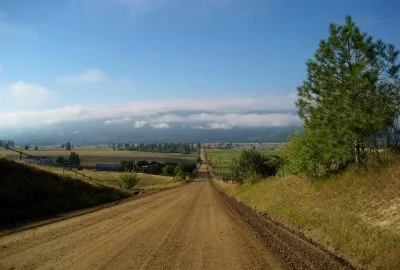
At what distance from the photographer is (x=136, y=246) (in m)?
12.7

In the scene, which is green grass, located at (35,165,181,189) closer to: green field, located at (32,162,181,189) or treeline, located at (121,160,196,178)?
green field, located at (32,162,181,189)

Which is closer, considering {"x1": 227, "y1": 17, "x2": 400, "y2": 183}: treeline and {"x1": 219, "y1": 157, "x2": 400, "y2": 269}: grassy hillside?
{"x1": 219, "y1": 157, "x2": 400, "y2": 269}: grassy hillside

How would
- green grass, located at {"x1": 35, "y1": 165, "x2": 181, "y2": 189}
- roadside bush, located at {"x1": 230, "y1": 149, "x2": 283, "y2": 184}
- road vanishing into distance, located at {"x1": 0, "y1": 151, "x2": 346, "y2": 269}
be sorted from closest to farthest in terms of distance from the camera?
road vanishing into distance, located at {"x1": 0, "y1": 151, "x2": 346, "y2": 269}, green grass, located at {"x1": 35, "y1": 165, "x2": 181, "y2": 189}, roadside bush, located at {"x1": 230, "y1": 149, "x2": 283, "y2": 184}

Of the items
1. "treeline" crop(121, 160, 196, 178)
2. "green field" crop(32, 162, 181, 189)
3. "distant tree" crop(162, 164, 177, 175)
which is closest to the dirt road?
"green field" crop(32, 162, 181, 189)

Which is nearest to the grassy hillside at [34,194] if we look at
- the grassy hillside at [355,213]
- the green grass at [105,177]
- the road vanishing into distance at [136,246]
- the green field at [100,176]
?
the green field at [100,176]

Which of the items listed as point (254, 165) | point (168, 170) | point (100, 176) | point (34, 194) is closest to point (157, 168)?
point (168, 170)

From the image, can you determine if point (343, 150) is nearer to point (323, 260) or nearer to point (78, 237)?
point (323, 260)

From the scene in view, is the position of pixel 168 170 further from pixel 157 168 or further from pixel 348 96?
pixel 348 96

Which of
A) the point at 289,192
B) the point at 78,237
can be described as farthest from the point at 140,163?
the point at 78,237

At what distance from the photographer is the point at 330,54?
22.6 metres

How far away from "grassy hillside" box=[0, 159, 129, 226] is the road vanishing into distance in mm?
3005

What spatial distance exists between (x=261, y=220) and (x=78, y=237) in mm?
9188

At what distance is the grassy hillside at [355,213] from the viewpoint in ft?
37.0

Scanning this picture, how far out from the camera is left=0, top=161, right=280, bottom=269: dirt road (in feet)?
34.2
